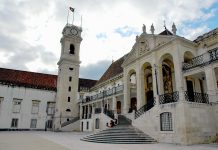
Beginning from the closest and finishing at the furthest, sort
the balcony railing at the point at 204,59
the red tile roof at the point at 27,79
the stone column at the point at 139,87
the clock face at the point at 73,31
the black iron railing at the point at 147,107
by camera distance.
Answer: the balcony railing at the point at 204,59, the black iron railing at the point at 147,107, the stone column at the point at 139,87, the red tile roof at the point at 27,79, the clock face at the point at 73,31

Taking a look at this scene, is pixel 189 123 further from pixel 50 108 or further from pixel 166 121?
pixel 50 108

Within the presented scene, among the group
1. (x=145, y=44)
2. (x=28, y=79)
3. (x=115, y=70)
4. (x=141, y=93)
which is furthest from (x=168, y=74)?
(x=28, y=79)

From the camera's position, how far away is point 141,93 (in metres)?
22.9

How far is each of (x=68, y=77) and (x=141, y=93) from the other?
2211 centimetres

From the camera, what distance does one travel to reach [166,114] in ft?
53.0

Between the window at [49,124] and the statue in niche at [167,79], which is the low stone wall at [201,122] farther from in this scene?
the window at [49,124]

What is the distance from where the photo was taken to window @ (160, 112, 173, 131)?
1568 cm

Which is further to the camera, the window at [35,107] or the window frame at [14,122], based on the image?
the window at [35,107]

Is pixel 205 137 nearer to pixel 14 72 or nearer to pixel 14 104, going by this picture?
pixel 14 104

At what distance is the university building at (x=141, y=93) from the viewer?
15469 millimetres

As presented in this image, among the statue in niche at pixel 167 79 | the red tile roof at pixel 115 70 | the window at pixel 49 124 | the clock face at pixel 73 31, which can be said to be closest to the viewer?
the statue in niche at pixel 167 79

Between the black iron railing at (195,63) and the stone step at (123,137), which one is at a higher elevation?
the black iron railing at (195,63)

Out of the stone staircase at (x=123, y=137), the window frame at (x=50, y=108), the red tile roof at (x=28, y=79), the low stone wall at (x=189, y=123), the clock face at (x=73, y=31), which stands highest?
the clock face at (x=73, y=31)

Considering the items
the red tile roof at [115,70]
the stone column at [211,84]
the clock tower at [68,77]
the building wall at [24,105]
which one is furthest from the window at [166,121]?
the building wall at [24,105]
